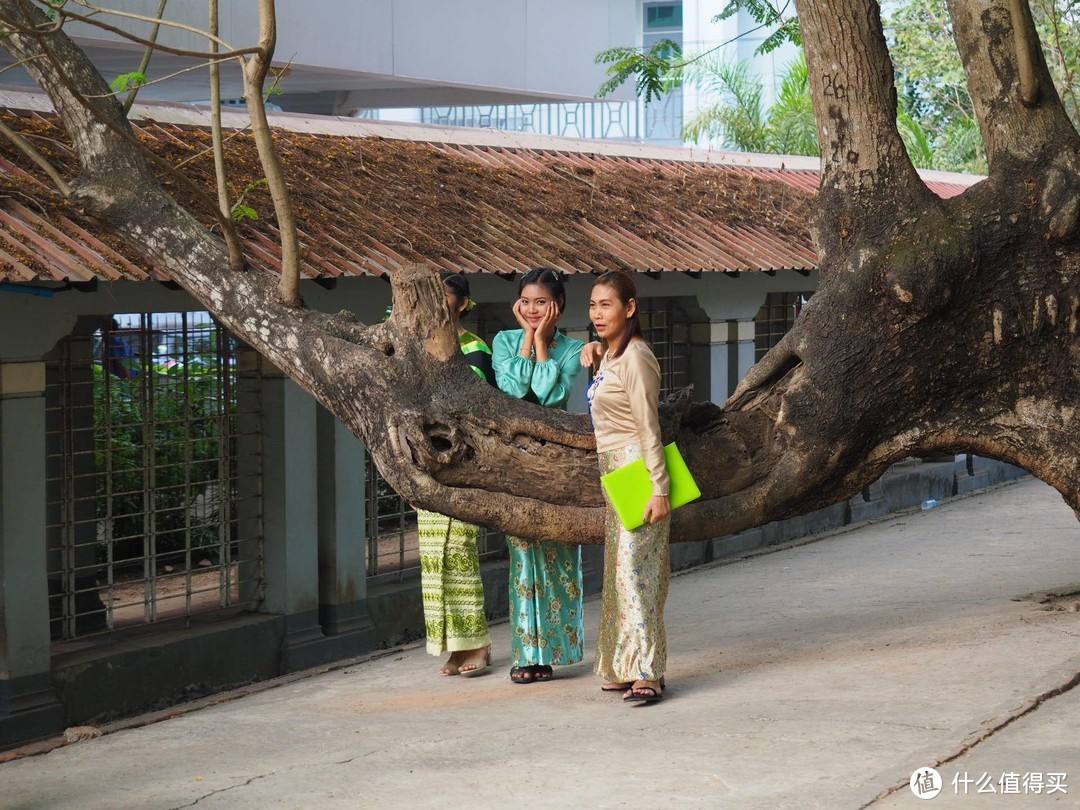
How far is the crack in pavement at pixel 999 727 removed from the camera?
4711mm

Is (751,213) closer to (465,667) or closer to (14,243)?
(465,667)

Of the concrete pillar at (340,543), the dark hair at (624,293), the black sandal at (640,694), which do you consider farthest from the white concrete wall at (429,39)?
the black sandal at (640,694)

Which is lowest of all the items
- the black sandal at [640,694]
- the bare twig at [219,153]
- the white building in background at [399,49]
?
the black sandal at [640,694]

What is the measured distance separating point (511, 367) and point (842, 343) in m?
1.51

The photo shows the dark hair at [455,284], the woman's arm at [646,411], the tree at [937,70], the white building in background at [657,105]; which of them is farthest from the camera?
the white building in background at [657,105]

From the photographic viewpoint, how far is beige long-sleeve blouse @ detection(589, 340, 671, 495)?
573cm

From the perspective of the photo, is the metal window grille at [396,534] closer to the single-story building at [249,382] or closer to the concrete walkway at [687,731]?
the single-story building at [249,382]

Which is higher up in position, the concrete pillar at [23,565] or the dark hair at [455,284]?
the dark hair at [455,284]

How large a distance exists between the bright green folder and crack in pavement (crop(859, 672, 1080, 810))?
55.2 inches

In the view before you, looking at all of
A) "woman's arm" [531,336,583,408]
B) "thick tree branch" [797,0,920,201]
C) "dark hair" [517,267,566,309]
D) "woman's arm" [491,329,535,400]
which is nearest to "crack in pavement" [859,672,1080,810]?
"thick tree branch" [797,0,920,201]

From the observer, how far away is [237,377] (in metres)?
8.15

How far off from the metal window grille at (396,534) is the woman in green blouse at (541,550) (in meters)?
1.46

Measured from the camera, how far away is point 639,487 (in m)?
5.79

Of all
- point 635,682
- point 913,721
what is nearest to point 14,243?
point 635,682
